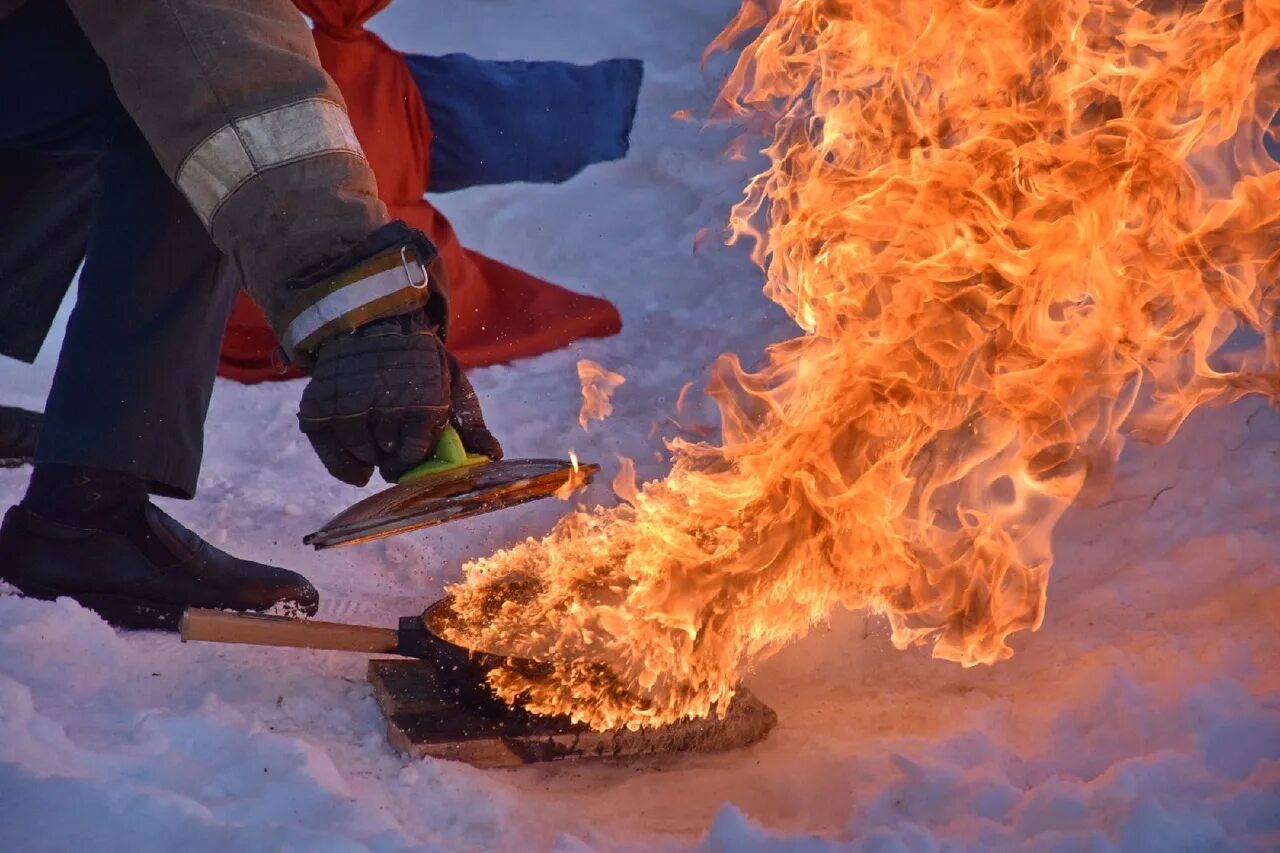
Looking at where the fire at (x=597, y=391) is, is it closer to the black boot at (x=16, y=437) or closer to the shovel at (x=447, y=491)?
the black boot at (x=16, y=437)

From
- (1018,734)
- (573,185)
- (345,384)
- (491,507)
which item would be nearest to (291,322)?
(345,384)

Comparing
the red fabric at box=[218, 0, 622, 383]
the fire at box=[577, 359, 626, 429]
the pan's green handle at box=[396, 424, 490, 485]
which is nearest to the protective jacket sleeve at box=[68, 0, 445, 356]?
the pan's green handle at box=[396, 424, 490, 485]

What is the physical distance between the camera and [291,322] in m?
2.07

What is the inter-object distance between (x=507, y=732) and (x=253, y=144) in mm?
1068

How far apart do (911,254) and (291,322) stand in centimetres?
121

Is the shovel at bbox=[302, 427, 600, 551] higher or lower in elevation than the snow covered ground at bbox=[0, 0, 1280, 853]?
higher

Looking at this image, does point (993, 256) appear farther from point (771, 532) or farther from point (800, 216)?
point (771, 532)

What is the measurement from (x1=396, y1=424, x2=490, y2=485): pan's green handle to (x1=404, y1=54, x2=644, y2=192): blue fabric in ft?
8.46

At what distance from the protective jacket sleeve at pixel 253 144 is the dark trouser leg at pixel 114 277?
39cm

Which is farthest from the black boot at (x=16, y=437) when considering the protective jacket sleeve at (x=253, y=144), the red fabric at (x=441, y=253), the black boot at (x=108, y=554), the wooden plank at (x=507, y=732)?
the protective jacket sleeve at (x=253, y=144)

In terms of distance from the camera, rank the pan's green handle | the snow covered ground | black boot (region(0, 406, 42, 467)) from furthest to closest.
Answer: black boot (region(0, 406, 42, 467)) → the pan's green handle → the snow covered ground

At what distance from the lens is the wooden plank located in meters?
2.28

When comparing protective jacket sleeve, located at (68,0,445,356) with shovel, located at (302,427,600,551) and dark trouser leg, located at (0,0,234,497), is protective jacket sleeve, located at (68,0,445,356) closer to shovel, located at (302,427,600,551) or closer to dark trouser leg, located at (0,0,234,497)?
shovel, located at (302,427,600,551)

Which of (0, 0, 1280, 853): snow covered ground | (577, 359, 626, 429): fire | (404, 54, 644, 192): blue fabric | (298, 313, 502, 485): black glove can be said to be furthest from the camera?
(404, 54, 644, 192): blue fabric
